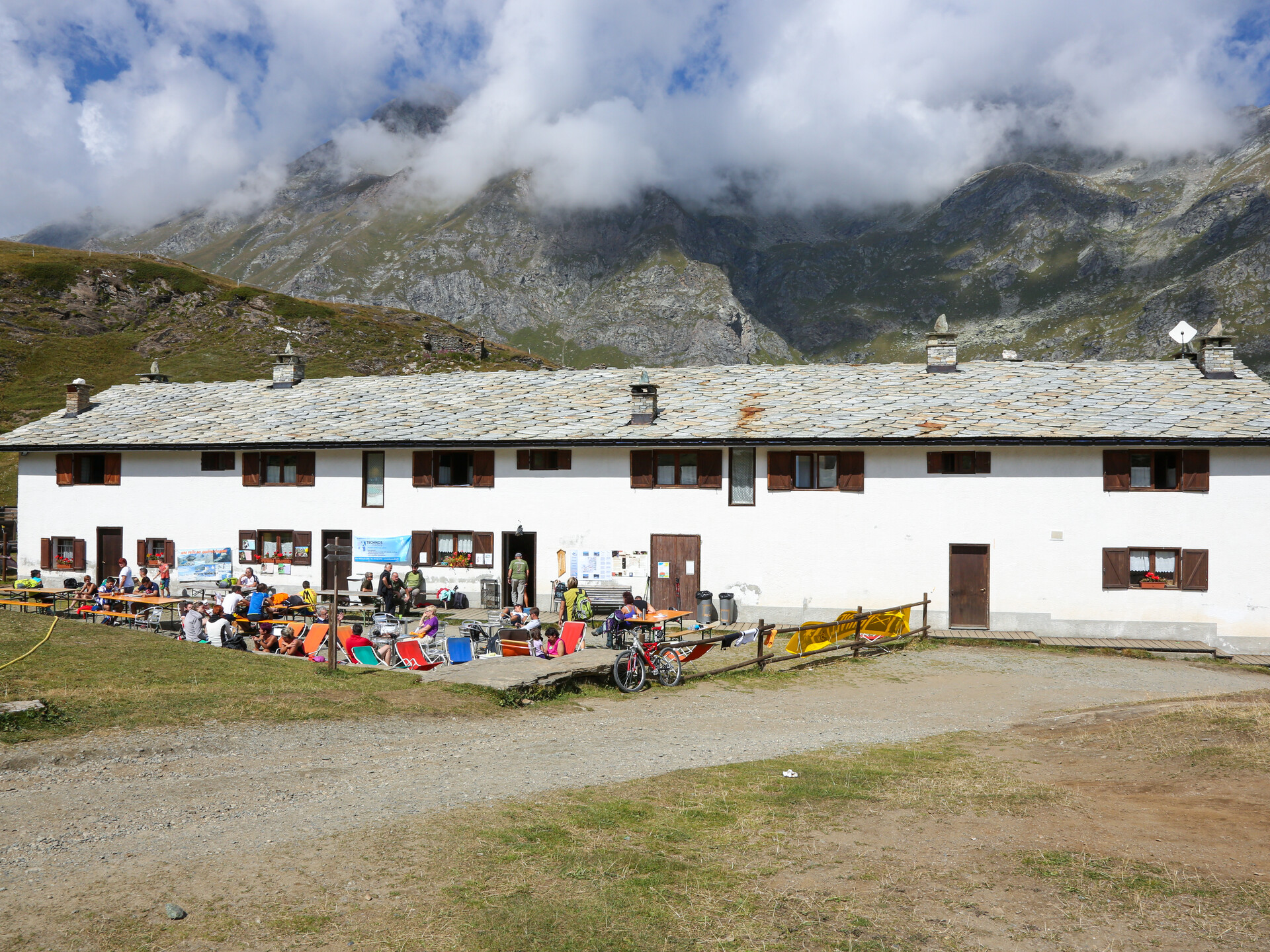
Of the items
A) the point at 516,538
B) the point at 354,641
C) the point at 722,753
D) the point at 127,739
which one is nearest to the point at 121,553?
the point at 516,538

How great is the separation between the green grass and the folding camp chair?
1.27 metres

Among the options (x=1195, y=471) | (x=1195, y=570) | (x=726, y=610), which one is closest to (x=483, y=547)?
(x=726, y=610)

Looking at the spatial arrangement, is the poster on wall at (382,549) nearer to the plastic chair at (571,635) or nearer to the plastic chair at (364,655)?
the plastic chair at (364,655)

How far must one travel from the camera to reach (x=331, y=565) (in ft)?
95.9

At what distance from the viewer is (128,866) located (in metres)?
7.44

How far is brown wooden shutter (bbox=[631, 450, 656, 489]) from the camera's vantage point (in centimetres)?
2725

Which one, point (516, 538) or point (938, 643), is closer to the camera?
point (938, 643)

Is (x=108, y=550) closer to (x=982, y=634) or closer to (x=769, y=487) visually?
(x=769, y=487)

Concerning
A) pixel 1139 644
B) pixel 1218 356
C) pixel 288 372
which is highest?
pixel 288 372

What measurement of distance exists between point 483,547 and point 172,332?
98992mm

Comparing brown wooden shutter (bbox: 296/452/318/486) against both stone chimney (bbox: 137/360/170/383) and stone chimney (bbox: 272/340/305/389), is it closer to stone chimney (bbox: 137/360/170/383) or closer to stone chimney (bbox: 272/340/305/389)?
stone chimney (bbox: 272/340/305/389)

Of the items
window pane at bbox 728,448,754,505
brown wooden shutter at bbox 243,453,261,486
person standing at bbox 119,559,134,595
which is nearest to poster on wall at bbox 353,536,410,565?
brown wooden shutter at bbox 243,453,261,486

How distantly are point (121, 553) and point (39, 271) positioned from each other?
105248mm

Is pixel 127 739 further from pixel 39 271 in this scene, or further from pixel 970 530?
pixel 39 271
